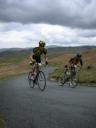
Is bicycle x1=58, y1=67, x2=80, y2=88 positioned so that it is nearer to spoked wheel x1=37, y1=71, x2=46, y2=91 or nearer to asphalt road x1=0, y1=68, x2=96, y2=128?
spoked wheel x1=37, y1=71, x2=46, y2=91

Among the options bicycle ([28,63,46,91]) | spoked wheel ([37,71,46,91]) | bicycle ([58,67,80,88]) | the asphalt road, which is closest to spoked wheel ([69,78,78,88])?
bicycle ([58,67,80,88])

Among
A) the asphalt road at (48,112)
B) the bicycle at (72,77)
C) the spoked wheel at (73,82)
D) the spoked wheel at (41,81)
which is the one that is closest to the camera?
the asphalt road at (48,112)

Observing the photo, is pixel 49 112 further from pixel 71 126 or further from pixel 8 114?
pixel 71 126

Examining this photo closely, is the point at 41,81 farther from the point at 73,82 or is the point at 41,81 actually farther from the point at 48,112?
the point at 48,112

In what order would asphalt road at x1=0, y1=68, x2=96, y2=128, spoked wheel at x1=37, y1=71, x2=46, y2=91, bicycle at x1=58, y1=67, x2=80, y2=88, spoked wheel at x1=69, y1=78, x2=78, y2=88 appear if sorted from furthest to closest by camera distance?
1. bicycle at x1=58, y1=67, x2=80, y2=88
2. spoked wheel at x1=69, y1=78, x2=78, y2=88
3. spoked wheel at x1=37, y1=71, x2=46, y2=91
4. asphalt road at x1=0, y1=68, x2=96, y2=128

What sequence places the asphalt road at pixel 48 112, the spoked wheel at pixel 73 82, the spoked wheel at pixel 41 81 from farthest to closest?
the spoked wheel at pixel 73 82
the spoked wheel at pixel 41 81
the asphalt road at pixel 48 112

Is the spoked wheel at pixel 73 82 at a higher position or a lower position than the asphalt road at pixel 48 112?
lower

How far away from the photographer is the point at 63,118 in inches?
499

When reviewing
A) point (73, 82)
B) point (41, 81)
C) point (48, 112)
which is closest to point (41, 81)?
point (41, 81)

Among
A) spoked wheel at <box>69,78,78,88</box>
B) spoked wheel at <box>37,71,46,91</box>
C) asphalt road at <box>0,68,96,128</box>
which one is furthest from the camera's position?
spoked wheel at <box>69,78,78,88</box>

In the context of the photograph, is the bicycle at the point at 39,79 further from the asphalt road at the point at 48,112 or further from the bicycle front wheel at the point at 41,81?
the asphalt road at the point at 48,112

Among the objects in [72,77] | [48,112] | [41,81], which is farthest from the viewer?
[72,77]

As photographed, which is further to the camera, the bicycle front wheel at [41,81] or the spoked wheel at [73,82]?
the spoked wheel at [73,82]

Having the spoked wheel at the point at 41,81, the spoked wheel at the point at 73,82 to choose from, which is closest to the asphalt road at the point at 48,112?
the spoked wheel at the point at 41,81
